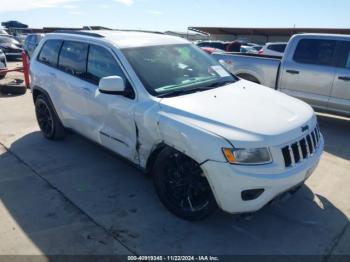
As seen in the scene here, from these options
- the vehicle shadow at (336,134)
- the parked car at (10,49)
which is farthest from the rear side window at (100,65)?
the parked car at (10,49)

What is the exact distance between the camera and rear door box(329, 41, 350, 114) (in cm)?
634

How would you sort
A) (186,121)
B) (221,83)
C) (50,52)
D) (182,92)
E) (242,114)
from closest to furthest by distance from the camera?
(186,121), (242,114), (182,92), (221,83), (50,52)

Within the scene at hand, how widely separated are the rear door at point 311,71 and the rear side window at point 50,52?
445cm

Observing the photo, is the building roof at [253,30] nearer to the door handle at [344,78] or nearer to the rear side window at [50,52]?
the door handle at [344,78]

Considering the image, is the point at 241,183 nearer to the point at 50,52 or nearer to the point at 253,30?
the point at 50,52

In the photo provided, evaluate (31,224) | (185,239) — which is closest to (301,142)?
(185,239)

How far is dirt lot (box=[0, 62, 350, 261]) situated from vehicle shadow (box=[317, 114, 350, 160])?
51 cm

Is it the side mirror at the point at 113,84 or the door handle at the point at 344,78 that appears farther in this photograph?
the door handle at the point at 344,78

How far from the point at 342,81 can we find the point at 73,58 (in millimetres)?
4768

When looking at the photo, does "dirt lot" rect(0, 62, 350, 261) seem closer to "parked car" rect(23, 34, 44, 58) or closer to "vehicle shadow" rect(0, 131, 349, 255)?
"vehicle shadow" rect(0, 131, 349, 255)

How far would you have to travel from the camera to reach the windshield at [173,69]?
3.71 metres

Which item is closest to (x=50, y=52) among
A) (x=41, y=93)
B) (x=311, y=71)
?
(x=41, y=93)

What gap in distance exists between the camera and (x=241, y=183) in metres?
2.88

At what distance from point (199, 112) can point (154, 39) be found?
1624 mm
